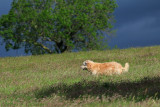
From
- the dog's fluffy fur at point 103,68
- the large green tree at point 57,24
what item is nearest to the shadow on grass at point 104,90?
the dog's fluffy fur at point 103,68

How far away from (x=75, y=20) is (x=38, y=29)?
156 inches

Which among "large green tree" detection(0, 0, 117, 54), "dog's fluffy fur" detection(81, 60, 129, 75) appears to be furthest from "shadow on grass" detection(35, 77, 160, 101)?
"large green tree" detection(0, 0, 117, 54)

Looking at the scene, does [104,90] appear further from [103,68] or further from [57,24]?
[57,24]

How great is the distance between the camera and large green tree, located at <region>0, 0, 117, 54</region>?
31391 millimetres

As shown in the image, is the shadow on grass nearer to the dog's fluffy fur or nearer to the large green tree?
the dog's fluffy fur

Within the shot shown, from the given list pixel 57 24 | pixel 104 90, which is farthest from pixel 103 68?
pixel 57 24

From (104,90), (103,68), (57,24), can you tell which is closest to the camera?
(104,90)

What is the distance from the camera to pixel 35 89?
1138 cm

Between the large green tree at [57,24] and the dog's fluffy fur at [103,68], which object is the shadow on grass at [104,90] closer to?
the dog's fluffy fur at [103,68]

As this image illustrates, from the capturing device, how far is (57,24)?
104 feet

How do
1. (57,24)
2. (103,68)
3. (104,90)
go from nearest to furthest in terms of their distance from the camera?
(104,90)
(103,68)
(57,24)

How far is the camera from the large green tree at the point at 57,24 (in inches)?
1236

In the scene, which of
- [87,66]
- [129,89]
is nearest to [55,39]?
[87,66]

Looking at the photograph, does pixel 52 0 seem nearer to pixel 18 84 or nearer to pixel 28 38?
pixel 28 38
